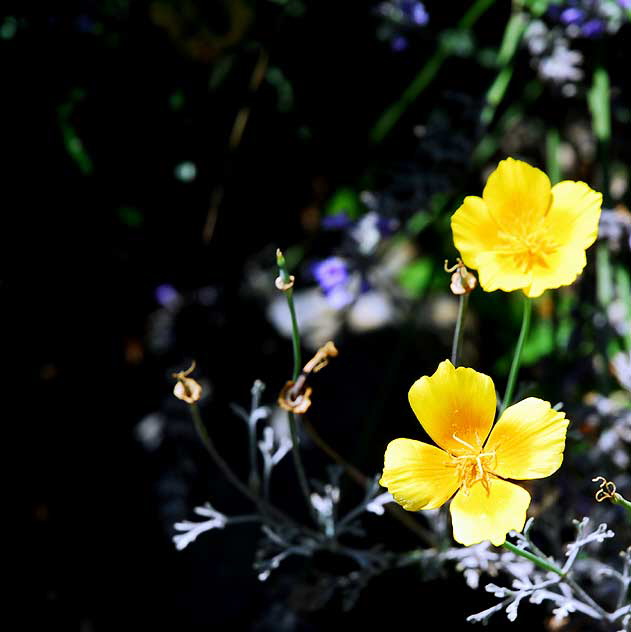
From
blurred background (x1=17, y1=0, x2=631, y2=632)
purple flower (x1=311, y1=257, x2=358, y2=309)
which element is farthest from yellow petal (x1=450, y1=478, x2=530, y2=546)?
purple flower (x1=311, y1=257, x2=358, y2=309)

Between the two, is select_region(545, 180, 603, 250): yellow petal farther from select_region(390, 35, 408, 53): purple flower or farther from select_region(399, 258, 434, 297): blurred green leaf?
select_region(399, 258, 434, 297): blurred green leaf

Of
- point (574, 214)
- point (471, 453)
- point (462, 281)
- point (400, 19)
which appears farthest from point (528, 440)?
point (400, 19)

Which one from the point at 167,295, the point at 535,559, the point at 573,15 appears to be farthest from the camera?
the point at 167,295

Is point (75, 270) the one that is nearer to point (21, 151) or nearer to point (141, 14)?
point (21, 151)

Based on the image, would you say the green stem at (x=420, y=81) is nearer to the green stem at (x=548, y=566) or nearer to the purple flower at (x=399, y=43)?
the purple flower at (x=399, y=43)

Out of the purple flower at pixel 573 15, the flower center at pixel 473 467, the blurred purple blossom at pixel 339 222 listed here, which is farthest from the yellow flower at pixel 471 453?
the purple flower at pixel 573 15

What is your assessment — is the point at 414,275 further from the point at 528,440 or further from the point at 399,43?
the point at 528,440
